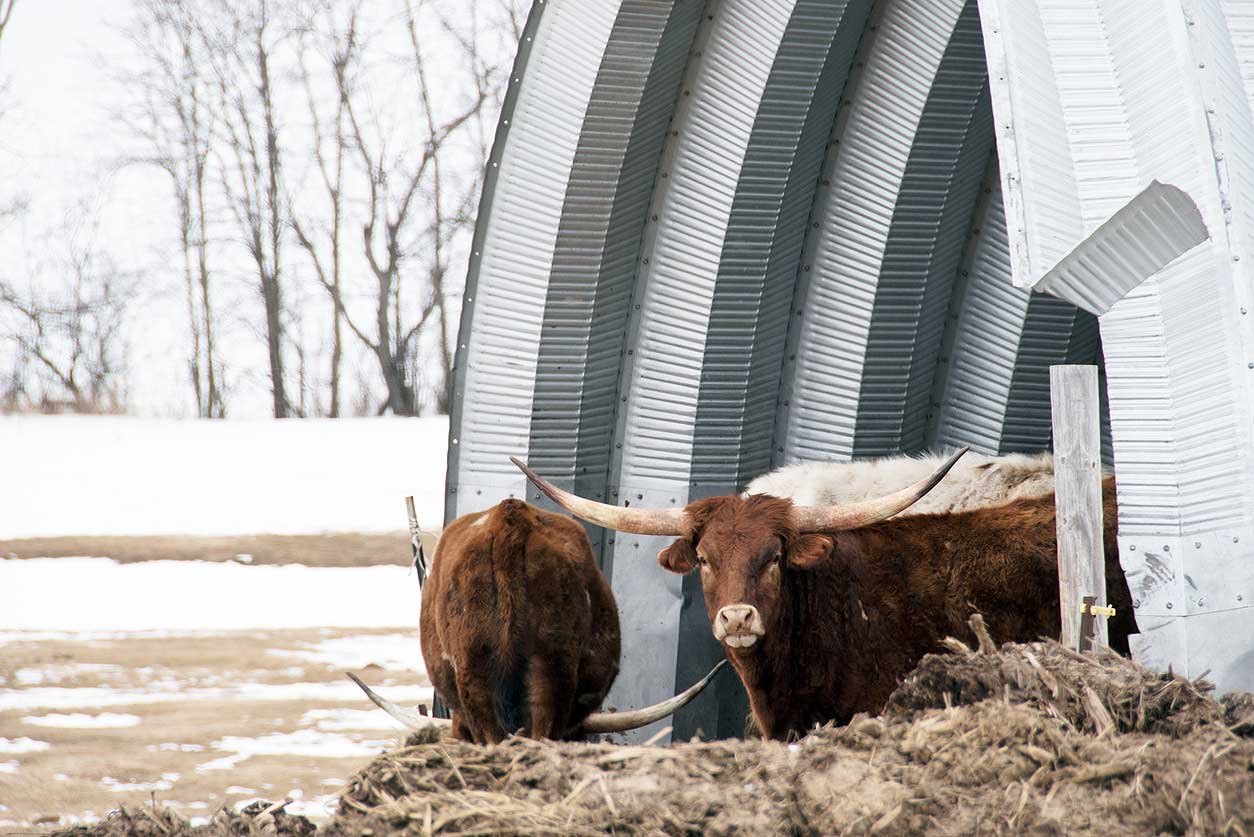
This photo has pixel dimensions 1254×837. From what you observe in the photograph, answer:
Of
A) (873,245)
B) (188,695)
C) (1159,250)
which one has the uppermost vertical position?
(873,245)

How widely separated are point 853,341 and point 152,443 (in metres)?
18.6

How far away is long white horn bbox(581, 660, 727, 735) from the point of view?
6906mm

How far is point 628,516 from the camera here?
21.3 feet

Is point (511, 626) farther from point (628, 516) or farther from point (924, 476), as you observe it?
point (924, 476)

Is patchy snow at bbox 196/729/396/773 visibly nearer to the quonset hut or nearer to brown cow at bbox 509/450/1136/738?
the quonset hut

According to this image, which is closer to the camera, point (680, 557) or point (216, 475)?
point (680, 557)

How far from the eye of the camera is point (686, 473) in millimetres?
8172

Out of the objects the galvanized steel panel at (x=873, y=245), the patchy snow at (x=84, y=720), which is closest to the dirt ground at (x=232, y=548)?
the patchy snow at (x=84, y=720)

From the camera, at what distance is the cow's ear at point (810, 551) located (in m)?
5.79

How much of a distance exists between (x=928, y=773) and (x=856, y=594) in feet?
7.29

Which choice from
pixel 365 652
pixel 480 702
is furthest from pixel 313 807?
pixel 365 652

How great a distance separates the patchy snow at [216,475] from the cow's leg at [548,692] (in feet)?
48.3

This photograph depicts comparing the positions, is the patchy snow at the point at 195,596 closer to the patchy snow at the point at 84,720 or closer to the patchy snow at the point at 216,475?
the patchy snow at the point at 216,475

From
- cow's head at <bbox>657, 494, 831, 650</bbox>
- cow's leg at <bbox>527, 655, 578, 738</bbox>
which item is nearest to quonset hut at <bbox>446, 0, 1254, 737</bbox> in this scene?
cow's leg at <bbox>527, 655, 578, 738</bbox>
